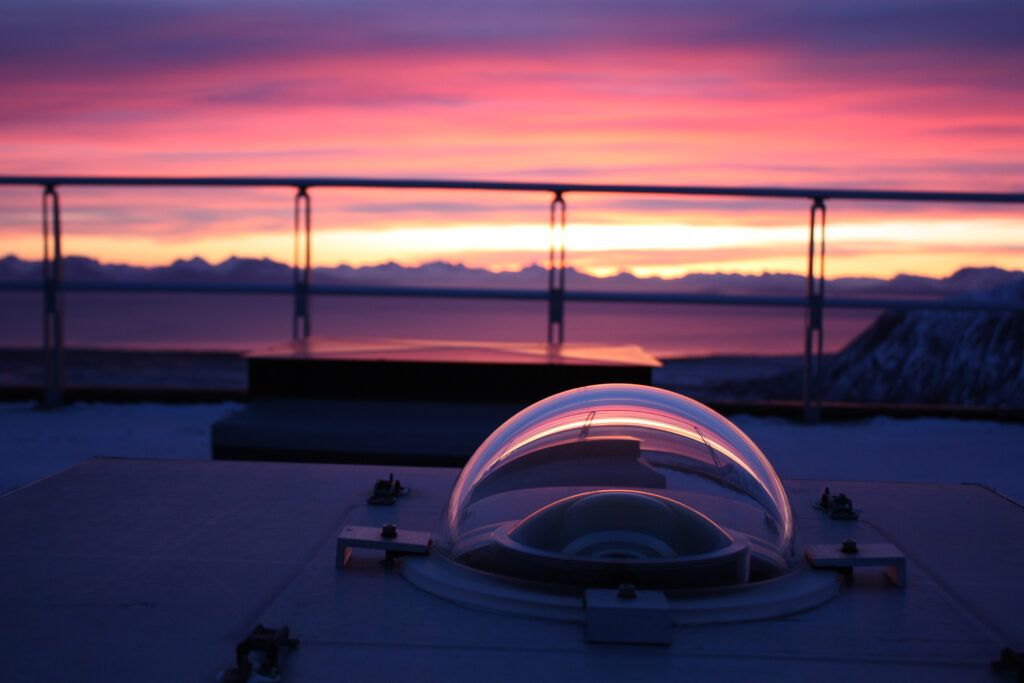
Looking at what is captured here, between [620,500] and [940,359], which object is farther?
[940,359]

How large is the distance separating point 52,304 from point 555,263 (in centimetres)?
274

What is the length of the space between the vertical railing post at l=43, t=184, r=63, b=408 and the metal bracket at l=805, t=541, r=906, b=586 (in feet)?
15.1

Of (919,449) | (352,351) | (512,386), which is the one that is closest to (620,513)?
(512,386)

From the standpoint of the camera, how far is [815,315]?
4684mm

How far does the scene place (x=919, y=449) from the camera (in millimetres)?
4266

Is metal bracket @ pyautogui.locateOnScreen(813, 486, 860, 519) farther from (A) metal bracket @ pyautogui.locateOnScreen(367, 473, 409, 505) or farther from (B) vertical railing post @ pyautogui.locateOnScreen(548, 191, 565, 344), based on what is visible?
(B) vertical railing post @ pyautogui.locateOnScreen(548, 191, 565, 344)

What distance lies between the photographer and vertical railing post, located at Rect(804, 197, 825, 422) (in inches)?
183

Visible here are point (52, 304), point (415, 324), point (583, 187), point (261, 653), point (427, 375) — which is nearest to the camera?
point (261, 653)

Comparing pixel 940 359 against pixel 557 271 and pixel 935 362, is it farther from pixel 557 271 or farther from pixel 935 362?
pixel 557 271

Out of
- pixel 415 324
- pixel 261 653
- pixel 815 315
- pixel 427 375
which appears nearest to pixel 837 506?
pixel 261 653

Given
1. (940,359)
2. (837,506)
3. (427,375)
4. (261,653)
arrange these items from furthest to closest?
(940,359), (427,375), (837,506), (261,653)

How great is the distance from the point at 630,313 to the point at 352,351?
11.8 meters

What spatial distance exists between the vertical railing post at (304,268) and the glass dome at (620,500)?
3.17 metres

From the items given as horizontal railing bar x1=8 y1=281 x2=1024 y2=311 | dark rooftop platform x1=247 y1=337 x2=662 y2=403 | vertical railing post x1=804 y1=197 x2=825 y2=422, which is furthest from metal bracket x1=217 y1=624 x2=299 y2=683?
vertical railing post x1=804 y1=197 x2=825 y2=422
